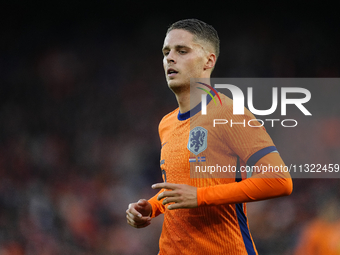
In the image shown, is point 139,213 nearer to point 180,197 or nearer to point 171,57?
point 180,197

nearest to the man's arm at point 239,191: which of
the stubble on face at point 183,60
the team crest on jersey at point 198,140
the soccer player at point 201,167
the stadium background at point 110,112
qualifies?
the soccer player at point 201,167

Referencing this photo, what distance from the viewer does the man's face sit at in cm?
161

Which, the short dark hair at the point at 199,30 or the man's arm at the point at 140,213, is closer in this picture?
the man's arm at the point at 140,213

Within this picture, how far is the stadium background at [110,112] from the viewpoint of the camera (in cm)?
491

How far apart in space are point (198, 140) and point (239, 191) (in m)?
0.35

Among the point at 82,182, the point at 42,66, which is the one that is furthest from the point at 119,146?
the point at 42,66

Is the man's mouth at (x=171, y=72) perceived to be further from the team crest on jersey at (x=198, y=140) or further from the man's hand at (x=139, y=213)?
the man's hand at (x=139, y=213)

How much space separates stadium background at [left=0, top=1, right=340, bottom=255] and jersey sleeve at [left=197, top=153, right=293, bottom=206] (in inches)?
154

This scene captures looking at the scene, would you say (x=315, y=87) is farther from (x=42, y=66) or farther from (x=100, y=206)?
(x=42, y=66)

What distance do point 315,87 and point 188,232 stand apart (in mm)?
4603

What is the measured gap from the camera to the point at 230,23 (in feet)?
17.9

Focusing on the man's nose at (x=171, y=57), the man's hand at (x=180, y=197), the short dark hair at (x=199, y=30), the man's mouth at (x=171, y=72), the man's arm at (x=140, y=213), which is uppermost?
the short dark hair at (x=199, y=30)

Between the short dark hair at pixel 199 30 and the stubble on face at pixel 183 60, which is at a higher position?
the short dark hair at pixel 199 30

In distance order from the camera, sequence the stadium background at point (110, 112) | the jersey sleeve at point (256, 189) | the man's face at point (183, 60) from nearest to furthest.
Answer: the jersey sleeve at point (256, 189) < the man's face at point (183, 60) < the stadium background at point (110, 112)
